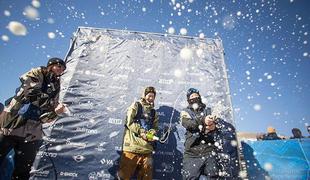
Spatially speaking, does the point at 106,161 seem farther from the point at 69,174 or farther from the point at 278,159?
the point at 278,159

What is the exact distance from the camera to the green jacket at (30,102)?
11.4 ft

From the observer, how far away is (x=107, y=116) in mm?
6242

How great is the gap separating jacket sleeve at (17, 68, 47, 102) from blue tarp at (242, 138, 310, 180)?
6.04m

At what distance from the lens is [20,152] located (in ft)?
11.2

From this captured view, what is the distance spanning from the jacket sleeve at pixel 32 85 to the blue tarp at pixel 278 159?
6043 millimetres

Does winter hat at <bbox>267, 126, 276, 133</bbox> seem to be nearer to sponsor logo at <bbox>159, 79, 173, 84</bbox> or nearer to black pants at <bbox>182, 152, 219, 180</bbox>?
sponsor logo at <bbox>159, 79, 173, 84</bbox>

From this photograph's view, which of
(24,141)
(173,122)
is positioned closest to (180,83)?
(173,122)

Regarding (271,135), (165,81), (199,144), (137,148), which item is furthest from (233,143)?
(271,135)

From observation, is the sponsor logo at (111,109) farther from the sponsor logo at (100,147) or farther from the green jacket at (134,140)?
the green jacket at (134,140)

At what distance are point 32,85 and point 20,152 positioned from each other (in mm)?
1089

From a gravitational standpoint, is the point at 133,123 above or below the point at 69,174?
above

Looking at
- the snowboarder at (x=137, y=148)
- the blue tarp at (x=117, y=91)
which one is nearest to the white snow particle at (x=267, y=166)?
the blue tarp at (x=117, y=91)

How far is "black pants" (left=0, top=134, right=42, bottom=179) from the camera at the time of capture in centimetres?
326

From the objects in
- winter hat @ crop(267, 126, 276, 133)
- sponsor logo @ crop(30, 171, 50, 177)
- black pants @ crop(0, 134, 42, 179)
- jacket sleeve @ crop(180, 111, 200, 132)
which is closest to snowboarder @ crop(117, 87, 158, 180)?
jacket sleeve @ crop(180, 111, 200, 132)
